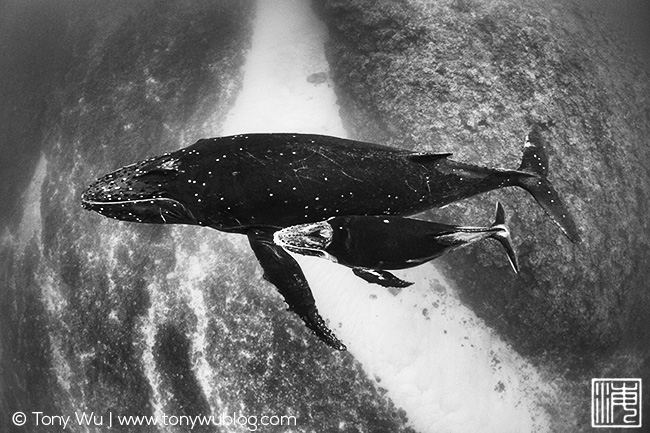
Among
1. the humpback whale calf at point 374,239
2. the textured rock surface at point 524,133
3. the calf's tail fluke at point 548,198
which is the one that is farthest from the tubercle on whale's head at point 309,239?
the textured rock surface at point 524,133

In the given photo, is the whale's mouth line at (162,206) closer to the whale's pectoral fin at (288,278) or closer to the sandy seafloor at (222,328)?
the whale's pectoral fin at (288,278)

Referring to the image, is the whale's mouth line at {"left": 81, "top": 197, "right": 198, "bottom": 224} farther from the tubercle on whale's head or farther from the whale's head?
the tubercle on whale's head

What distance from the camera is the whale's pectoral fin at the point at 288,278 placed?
3.44m

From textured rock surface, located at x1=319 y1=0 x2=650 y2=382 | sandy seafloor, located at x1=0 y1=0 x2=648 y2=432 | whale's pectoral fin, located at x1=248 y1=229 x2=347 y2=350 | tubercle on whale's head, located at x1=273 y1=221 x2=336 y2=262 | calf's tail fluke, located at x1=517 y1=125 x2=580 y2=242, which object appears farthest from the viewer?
textured rock surface, located at x1=319 y1=0 x2=650 y2=382

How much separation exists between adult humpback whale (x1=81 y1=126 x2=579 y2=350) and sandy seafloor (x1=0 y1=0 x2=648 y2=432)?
9.44 ft

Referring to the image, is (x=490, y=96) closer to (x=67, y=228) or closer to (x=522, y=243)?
(x=522, y=243)

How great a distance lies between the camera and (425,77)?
7.13 m

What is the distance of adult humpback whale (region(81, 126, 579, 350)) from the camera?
331cm

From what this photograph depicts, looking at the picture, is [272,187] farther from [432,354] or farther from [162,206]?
[432,354]

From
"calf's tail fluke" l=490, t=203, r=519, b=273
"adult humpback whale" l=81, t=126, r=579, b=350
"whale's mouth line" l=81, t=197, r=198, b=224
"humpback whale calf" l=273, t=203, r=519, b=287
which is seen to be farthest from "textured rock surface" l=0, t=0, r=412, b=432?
"humpback whale calf" l=273, t=203, r=519, b=287

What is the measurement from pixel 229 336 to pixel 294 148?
13.1 feet

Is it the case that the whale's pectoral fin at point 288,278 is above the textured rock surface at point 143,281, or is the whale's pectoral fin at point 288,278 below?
above

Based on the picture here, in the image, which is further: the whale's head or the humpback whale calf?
the whale's head

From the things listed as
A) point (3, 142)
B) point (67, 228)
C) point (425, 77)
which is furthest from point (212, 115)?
point (3, 142)
